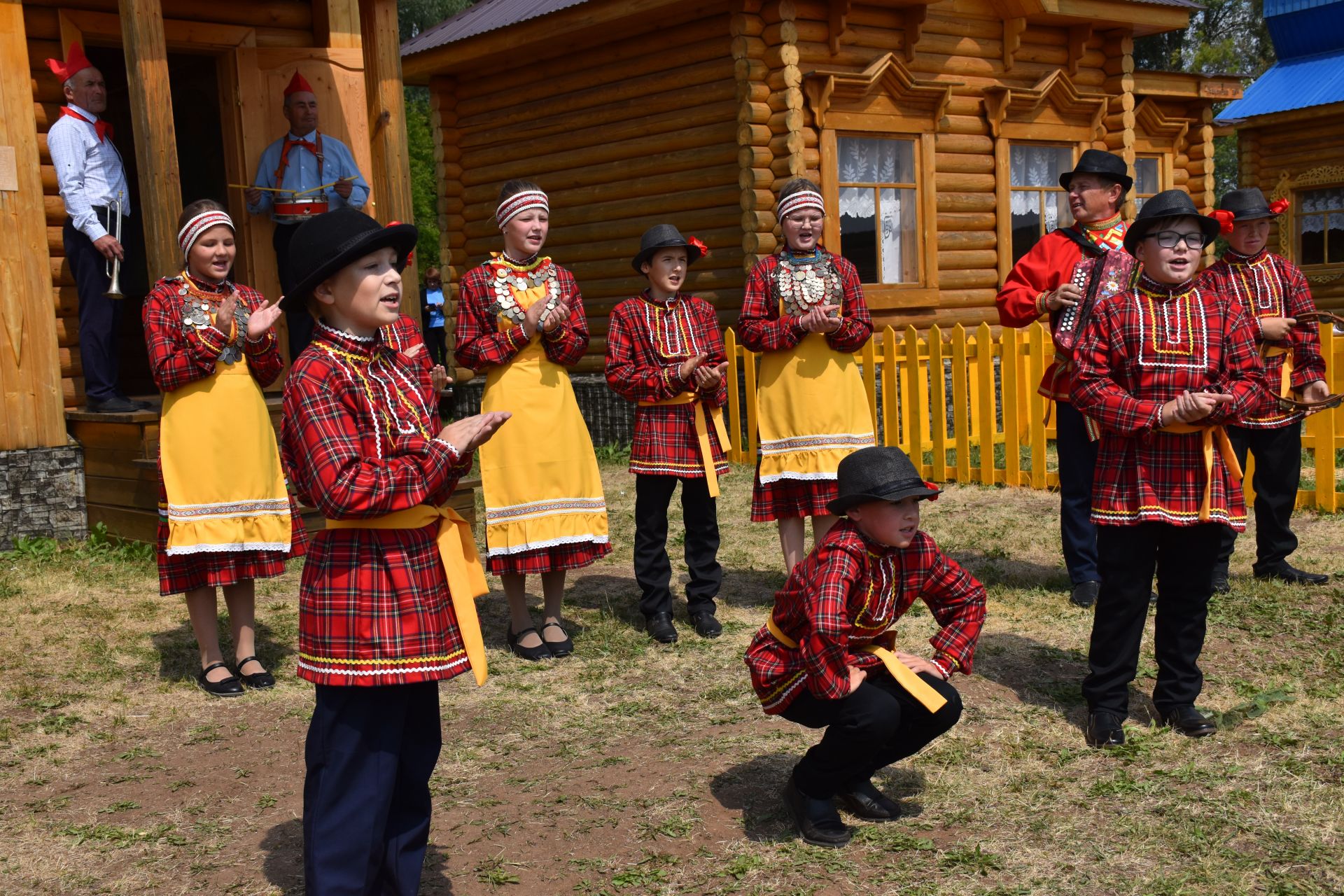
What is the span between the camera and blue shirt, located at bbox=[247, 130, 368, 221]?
30.3ft

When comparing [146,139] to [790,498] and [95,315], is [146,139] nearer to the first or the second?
[95,315]

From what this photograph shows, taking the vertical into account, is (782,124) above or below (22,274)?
above

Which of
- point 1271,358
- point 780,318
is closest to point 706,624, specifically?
point 780,318

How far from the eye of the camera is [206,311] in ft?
18.3

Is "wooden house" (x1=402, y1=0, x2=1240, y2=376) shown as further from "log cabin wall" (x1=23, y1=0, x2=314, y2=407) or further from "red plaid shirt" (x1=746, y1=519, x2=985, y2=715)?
"red plaid shirt" (x1=746, y1=519, x2=985, y2=715)

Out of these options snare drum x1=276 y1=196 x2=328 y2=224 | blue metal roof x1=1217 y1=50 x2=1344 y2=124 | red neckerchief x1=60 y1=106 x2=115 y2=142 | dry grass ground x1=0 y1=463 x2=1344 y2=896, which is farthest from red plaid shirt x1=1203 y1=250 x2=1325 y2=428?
blue metal roof x1=1217 y1=50 x2=1344 y2=124

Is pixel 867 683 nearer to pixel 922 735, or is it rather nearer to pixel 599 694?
pixel 922 735

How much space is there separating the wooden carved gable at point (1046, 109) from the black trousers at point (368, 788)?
→ 12.2 m

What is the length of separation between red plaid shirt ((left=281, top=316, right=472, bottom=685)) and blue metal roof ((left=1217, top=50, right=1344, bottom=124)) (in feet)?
69.4

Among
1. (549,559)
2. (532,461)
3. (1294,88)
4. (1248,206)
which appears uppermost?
(1294,88)

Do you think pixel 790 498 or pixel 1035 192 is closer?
pixel 790 498

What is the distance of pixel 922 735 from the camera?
394 centimetres

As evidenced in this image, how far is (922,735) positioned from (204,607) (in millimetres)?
3402

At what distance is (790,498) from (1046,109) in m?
9.92
